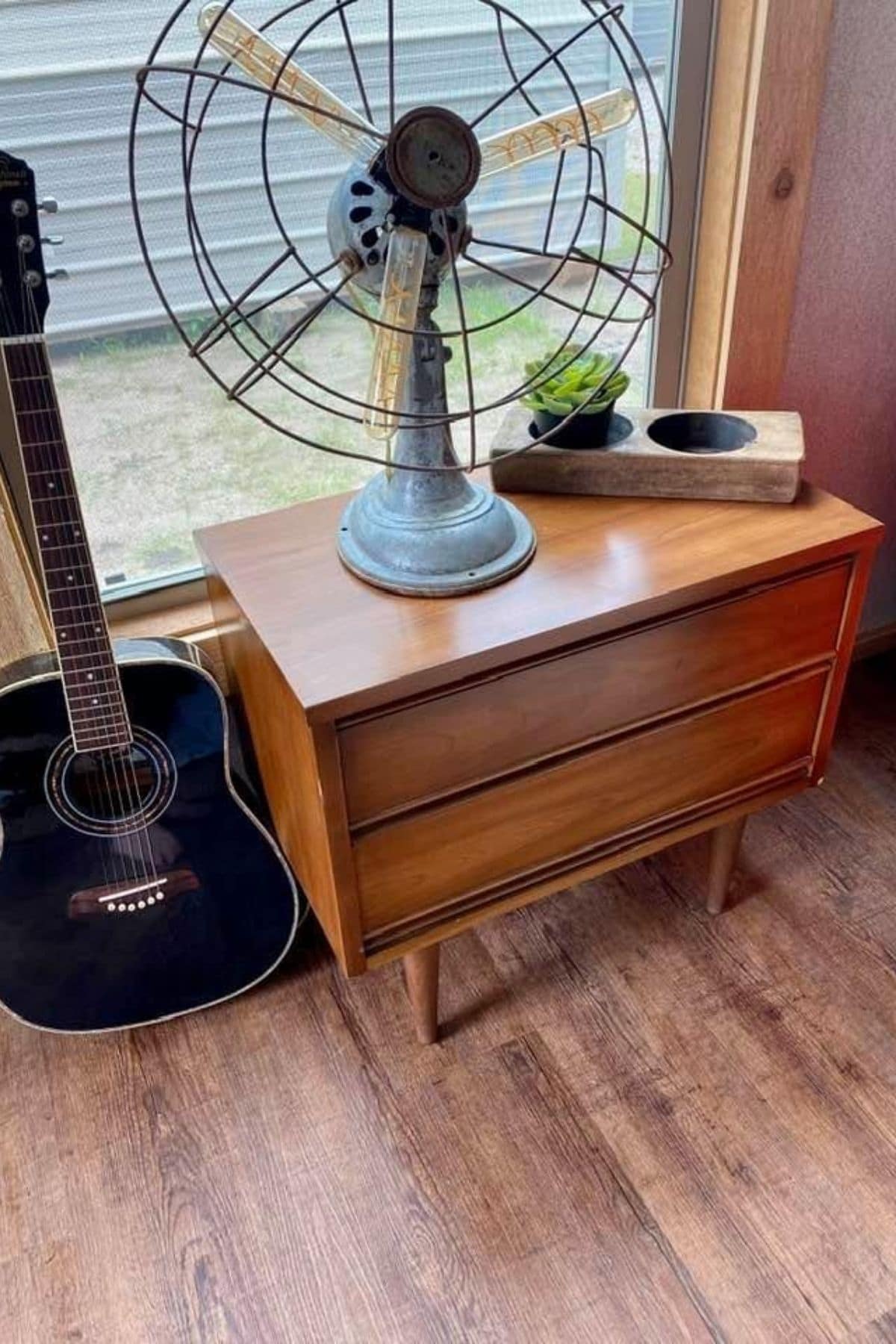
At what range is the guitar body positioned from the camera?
1.20m

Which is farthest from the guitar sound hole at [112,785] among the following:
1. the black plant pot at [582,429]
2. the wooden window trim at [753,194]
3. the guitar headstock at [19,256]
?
the wooden window trim at [753,194]

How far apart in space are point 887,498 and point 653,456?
776 millimetres

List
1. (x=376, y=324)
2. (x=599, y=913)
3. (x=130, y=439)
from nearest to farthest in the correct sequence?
(x=376, y=324)
(x=130, y=439)
(x=599, y=913)

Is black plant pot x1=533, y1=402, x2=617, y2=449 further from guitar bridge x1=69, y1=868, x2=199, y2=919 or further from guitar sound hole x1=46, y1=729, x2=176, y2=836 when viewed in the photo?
guitar bridge x1=69, y1=868, x2=199, y2=919

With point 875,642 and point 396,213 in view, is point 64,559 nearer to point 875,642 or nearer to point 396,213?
point 396,213

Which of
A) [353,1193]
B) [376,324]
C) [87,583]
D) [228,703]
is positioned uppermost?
[376,324]

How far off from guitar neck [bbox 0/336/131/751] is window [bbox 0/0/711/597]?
8.1 inches

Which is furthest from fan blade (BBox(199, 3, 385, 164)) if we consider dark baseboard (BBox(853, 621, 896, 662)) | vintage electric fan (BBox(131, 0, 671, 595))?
dark baseboard (BBox(853, 621, 896, 662))

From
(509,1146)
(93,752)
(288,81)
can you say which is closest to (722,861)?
(509,1146)

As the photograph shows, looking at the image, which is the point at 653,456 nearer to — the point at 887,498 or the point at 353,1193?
the point at 887,498

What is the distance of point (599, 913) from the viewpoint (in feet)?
4.99

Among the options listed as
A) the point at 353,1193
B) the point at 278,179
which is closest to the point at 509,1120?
the point at 353,1193

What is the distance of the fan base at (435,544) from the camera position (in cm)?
108

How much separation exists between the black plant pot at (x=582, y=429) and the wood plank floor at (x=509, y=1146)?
682mm
